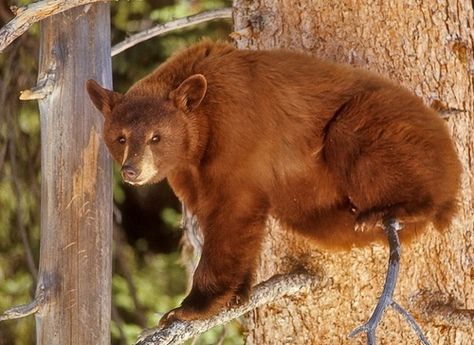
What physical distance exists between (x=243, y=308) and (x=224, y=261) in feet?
0.68

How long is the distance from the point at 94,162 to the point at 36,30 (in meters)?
2.03

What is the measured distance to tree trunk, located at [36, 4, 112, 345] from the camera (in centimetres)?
445

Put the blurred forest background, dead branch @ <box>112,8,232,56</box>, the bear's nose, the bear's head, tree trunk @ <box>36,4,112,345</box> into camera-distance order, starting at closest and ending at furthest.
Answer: the bear's nose, the bear's head, tree trunk @ <box>36,4,112,345</box>, dead branch @ <box>112,8,232,56</box>, the blurred forest background

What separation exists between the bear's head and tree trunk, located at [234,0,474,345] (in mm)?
743

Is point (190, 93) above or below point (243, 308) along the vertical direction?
above

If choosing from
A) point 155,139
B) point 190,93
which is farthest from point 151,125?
point 190,93

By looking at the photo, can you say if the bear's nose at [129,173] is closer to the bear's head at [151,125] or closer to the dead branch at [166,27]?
the bear's head at [151,125]

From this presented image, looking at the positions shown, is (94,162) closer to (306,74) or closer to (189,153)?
(189,153)

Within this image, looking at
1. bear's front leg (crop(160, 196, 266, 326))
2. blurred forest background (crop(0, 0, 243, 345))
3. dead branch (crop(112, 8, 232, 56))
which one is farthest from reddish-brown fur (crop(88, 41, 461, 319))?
blurred forest background (crop(0, 0, 243, 345))

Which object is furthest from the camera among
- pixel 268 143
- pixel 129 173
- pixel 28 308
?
pixel 28 308

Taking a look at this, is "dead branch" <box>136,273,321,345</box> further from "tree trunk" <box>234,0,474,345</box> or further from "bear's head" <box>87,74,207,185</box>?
"bear's head" <box>87,74,207,185</box>

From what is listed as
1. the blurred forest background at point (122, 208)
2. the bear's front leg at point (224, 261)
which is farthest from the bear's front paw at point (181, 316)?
the blurred forest background at point (122, 208)

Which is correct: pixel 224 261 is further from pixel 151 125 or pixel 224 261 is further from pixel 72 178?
pixel 72 178

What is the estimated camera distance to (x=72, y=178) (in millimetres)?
4469
